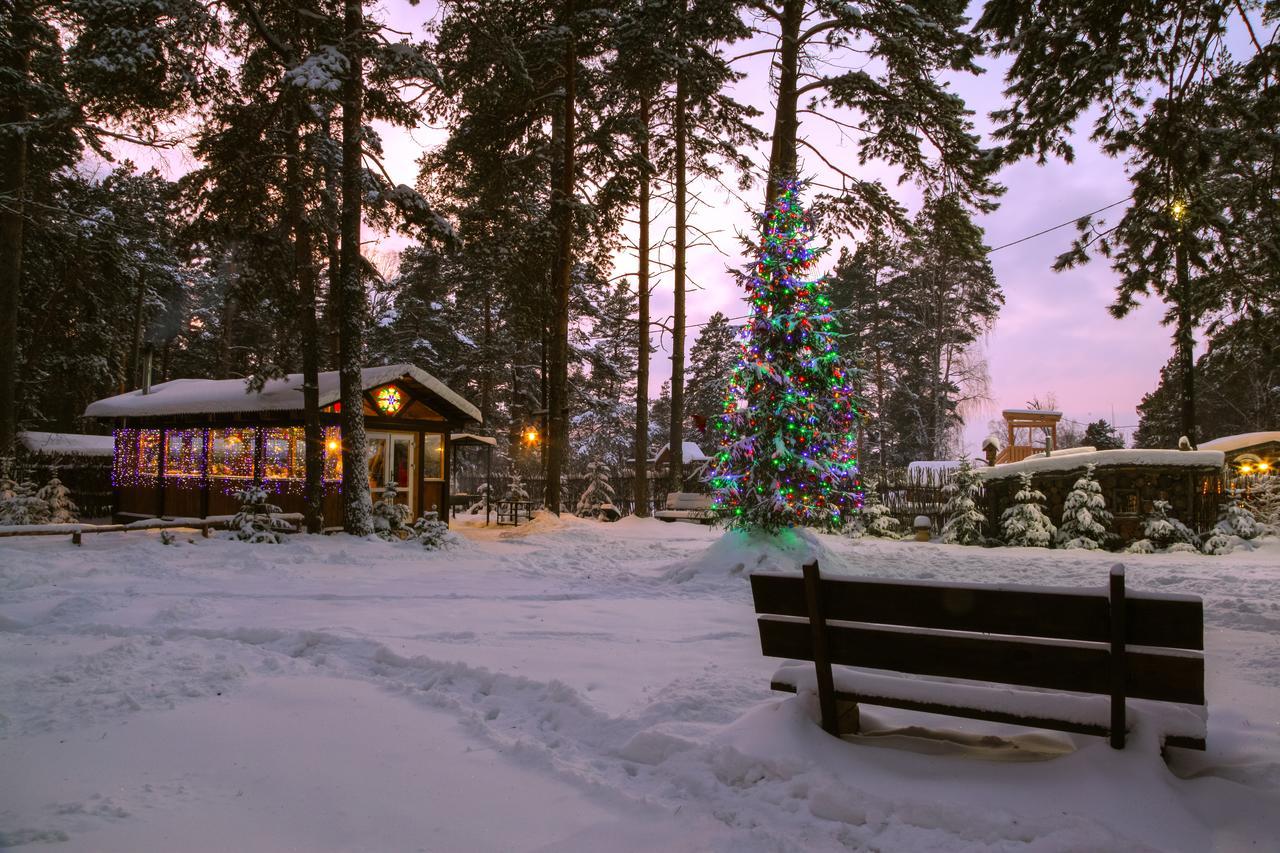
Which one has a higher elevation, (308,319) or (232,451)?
(308,319)

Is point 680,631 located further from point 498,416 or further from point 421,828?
point 498,416

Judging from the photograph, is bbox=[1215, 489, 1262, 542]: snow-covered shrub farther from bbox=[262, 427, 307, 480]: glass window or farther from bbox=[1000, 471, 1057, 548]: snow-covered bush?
bbox=[262, 427, 307, 480]: glass window

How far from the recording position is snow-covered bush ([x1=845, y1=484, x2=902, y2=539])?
1906cm

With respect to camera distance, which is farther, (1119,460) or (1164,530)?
(1119,460)

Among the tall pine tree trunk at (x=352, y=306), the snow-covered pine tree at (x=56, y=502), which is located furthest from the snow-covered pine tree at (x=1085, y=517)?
the snow-covered pine tree at (x=56, y=502)

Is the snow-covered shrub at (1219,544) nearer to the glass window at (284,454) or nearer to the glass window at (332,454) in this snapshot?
the glass window at (332,454)

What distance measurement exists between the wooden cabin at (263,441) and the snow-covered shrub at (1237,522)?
17942 mm

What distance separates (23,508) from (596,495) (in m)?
15.9

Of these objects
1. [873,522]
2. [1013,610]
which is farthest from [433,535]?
[1013,610]

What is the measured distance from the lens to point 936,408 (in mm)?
36188

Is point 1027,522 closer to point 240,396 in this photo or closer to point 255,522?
point 255,522

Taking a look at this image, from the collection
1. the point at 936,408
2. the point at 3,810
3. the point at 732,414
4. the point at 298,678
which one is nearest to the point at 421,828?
the point at 3,810

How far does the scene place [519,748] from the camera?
4.15m

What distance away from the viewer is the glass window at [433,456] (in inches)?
827
